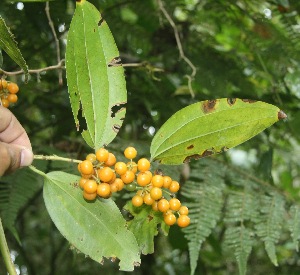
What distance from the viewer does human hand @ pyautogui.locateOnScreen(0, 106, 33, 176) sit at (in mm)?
666

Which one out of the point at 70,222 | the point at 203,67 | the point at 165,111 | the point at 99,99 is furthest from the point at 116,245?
the point at 203,67

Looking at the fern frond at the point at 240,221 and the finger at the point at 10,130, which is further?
the fern frond at the point at 240,221

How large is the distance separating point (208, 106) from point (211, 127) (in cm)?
3

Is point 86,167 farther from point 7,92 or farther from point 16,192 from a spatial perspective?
point 16,192

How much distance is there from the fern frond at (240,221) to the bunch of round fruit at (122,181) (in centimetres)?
57

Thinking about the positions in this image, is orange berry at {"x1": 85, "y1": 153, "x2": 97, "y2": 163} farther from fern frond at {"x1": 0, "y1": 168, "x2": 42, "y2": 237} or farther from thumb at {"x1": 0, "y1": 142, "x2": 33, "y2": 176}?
fern frond at {"x1": 0, "y1": 168, "x2": 42, "y2": 237}

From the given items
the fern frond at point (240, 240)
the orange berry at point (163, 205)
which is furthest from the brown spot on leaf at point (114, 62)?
the fern frond at point (240, 240)

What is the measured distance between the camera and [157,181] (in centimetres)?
78

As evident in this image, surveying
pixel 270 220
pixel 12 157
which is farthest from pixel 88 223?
pixel 270 220

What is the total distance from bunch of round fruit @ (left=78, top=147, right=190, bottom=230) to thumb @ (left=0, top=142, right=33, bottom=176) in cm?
8

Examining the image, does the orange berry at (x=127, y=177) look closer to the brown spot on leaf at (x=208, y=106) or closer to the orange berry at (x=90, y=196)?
the orange berry at (x=90, y=196)

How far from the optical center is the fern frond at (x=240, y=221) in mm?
1362

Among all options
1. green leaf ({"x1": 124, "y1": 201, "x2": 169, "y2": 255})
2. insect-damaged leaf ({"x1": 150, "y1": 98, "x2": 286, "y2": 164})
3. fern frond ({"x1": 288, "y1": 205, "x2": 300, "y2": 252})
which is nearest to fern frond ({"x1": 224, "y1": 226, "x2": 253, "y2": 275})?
fern frond ({"x1": 288, "y1": 205, "x2": 300, "y2": 252})

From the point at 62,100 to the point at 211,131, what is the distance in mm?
1212
